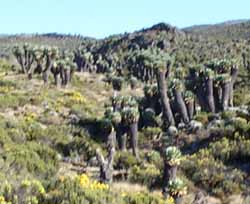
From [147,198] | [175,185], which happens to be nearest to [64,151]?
[175,185]

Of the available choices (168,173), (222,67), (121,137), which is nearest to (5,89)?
(222,67)

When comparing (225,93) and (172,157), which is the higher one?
→ (225,93)

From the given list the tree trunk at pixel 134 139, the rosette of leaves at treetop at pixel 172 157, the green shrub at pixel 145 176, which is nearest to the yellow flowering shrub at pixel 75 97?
the tree trunk at pixel 134 139

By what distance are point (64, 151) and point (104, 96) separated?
92.0ft

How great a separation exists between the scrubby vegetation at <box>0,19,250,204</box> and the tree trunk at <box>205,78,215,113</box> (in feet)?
0.20

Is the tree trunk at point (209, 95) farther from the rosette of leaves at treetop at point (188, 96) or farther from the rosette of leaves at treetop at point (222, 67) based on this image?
the rosette of leaves at treetop at point (222, 67)

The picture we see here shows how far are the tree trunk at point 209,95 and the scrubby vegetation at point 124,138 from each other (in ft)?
0.20

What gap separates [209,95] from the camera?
39.4 meters

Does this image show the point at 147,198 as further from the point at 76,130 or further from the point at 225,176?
the point at 76,130

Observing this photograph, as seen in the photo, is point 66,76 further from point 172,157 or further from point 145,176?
point 172,157

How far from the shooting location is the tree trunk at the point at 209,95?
39.1 metres

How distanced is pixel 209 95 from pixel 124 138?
9056 mm

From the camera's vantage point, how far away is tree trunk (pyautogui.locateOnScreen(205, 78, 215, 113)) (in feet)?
128

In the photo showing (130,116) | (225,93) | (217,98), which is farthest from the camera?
(217,98)
